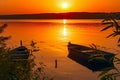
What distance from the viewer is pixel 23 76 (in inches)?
310

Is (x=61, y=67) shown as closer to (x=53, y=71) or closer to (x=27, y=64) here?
(x=53, y=71)

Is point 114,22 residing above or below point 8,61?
above

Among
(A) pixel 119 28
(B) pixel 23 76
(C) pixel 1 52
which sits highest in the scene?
(A) pixel 119 28

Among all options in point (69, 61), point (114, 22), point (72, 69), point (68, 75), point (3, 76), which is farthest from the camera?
point (69, 61)

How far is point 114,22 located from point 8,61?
3.69 meters

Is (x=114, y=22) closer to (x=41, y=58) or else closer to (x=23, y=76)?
(x=23, y=76)

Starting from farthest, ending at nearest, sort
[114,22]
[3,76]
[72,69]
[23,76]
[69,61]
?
1. [69,61]
2. [72,69]
3. [23,76]
4. [3,76]
5. [114,22]

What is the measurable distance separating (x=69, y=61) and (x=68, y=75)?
504 inches

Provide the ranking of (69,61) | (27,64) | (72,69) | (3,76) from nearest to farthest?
1. (3,76)
2. (27,64)
3. (72,69)
4. (69,61)

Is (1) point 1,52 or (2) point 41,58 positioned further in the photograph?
(2) point 41,58

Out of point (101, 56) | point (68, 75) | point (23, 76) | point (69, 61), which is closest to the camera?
point (101, 56)

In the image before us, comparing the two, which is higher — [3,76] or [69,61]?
[3,76]

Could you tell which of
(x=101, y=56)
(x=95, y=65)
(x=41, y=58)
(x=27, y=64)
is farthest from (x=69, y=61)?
(x=101, y=56)

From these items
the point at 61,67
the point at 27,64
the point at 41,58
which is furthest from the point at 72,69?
the point at 27,64
